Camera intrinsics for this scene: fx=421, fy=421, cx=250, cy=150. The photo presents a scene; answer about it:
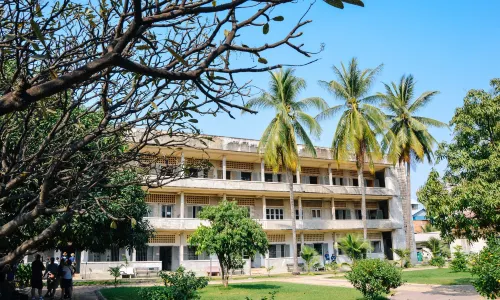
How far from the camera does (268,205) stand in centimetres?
3109

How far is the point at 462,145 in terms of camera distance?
12.4 m

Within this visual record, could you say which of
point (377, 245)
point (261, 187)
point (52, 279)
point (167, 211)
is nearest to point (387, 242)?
point (377, 245)

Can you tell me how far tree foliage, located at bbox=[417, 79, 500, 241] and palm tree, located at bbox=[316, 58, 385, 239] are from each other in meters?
13.2

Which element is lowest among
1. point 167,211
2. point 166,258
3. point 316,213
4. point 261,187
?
point 166,258

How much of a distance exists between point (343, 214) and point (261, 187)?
9158 mm

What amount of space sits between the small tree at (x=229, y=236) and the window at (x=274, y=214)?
14105 millimetres

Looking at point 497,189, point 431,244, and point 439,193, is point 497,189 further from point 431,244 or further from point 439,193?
point 431,244

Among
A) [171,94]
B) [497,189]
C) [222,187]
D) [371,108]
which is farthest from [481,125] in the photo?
[222,187]

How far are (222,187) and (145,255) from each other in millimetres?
6472

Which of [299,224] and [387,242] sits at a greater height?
[299,224]

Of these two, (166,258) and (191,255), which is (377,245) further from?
(166,258)

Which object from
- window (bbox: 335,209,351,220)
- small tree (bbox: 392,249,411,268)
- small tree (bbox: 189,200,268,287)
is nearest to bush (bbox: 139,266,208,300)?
small tree (bbox: 189,200,268,287)

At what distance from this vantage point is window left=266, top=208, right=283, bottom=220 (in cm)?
3108

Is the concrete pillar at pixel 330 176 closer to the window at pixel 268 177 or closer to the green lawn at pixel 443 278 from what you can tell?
the window at pixel 268 177
